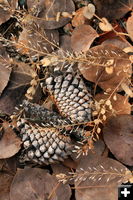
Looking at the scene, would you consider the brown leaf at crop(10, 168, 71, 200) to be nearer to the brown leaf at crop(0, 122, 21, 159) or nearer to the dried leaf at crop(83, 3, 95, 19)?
the brown leaf at crop(0, 122, 21, 159)

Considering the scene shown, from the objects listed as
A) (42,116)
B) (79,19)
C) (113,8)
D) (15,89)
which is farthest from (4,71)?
(113,8)

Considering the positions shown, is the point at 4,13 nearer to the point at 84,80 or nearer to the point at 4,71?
the point at 4,71

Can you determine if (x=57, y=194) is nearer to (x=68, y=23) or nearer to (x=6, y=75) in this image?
(x=6, y=75)

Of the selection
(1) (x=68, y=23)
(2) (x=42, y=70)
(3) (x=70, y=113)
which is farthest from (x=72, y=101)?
(1) (x=68, y=23)

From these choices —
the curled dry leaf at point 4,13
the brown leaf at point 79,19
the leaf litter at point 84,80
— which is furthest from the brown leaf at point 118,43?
the curled dry leaf at point 4,13

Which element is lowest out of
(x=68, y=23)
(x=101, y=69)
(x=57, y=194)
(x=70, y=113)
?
(x=57, y=194)

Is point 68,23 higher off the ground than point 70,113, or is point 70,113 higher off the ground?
point 68,23
